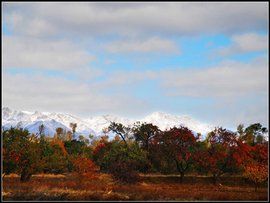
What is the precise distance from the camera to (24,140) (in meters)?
54.3

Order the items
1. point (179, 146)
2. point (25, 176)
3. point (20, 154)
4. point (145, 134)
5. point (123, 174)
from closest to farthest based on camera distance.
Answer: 1. point (20, 154)
2. point (123, 174)
3. point (25, 176)
4. point (179, 146)
5. point (145, 134)

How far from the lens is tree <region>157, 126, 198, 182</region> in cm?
6028

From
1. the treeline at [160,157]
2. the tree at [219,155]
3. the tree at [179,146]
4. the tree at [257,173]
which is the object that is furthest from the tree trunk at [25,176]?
the tree at [257,173]

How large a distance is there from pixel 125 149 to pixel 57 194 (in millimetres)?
26888

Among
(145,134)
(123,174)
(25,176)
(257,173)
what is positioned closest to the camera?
(123,174)

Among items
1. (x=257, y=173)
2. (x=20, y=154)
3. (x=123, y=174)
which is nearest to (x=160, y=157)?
(x=123, y=174)

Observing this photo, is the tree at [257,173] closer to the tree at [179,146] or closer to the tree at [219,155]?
the tree at [219,155]

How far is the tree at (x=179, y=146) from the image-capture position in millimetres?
60281

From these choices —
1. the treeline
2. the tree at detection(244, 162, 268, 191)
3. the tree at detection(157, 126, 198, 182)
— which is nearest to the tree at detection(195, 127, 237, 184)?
Answer: the treeline

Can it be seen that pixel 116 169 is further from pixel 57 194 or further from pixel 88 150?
pixel 88 150

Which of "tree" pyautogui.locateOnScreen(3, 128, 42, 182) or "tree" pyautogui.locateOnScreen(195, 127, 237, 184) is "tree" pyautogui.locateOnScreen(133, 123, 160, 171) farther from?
"tree" pyautogui.locateOnScreen(3, 128, 42, 182)

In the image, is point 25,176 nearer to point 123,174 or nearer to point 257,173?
point 123,174

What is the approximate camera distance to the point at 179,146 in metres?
60.8

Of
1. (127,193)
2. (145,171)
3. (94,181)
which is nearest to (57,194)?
(127,193)
